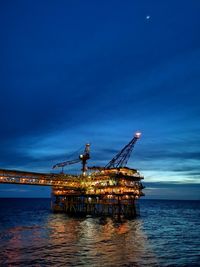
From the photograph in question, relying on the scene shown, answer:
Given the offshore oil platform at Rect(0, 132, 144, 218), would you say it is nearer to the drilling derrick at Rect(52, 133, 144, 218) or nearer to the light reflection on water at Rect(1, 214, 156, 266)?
the drilling derrick at Rect(52, 133, 144, 218)

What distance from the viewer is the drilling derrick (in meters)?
113

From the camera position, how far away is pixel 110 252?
43.9 meters

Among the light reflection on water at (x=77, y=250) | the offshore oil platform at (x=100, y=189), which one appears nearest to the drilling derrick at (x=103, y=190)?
the offshore oil platform at (x=100, y=189)

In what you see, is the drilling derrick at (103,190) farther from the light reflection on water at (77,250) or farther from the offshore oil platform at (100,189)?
the light reflection on water at (77,250)

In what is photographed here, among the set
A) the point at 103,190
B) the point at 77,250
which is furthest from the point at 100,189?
the point at 77,250

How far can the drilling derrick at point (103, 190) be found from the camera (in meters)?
113

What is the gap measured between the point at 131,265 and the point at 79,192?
278 ft

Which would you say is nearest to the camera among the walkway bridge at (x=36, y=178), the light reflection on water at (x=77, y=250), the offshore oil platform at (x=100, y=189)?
the light reflection on water at (x=77, y=250)

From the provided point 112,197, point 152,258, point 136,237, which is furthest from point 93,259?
point 112,197

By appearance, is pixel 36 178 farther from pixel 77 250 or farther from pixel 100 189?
pixel 77 250

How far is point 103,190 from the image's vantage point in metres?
115

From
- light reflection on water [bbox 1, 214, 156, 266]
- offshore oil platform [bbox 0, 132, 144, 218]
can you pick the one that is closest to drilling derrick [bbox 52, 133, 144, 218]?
offshore oil platform [bbox 0, 132, 144, 218]

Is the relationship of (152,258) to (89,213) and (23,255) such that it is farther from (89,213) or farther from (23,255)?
(89,213)

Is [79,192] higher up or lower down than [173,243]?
higher up
